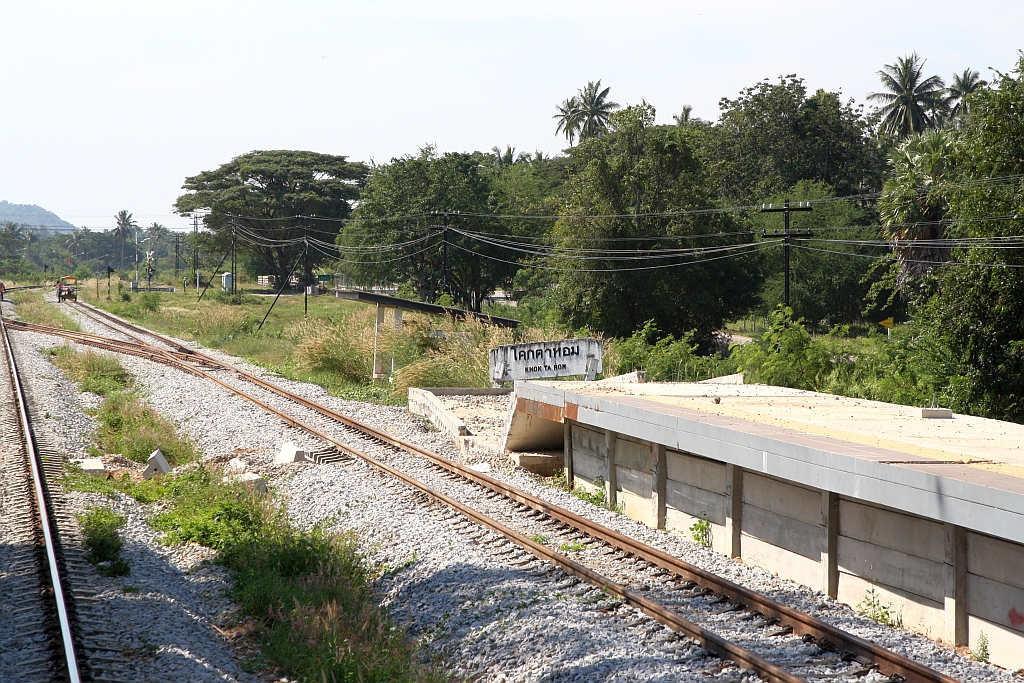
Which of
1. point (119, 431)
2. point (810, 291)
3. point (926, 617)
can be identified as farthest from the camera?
point (810, 291)

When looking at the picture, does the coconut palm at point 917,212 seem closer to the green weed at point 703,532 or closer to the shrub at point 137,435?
the green weed at point 703,532

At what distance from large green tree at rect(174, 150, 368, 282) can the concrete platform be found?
7148cm

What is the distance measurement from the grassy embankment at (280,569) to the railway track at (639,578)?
1639mm

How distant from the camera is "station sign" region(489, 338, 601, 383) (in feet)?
55.3

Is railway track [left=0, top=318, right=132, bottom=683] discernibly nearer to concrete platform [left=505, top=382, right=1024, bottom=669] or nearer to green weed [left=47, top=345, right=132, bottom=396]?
concrete platform [left=505, top=382, right=1024, bottom=669]

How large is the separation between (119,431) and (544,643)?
12.6 meters

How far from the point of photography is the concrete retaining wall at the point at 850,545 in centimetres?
664

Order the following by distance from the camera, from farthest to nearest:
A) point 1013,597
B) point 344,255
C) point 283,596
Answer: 1. point 344,255
2. point 283,596
3. point 1013,597

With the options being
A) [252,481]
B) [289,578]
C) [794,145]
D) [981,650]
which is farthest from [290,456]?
[794,145]

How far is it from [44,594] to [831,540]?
6917 mm

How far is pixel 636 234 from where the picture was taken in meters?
A: 37.6

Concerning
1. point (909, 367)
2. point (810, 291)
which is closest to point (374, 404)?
point (909, 367)

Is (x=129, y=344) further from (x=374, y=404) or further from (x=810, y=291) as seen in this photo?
(x=810, y=291)

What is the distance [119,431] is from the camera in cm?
1694
